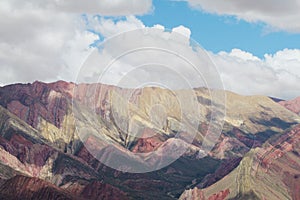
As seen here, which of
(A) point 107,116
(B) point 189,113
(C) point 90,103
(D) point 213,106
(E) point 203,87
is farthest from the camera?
(A) point 107,116

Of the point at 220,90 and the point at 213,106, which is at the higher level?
the point at 213,106

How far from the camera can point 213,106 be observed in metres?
115

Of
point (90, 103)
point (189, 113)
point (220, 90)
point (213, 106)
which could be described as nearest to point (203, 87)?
point (220, 90)

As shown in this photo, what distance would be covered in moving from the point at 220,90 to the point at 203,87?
2743 millimetres

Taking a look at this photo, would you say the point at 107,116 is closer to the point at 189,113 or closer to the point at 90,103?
the point at 90,103

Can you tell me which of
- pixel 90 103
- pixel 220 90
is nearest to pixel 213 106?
pixel 220 90

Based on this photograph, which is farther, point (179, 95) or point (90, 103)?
point (90, 103)

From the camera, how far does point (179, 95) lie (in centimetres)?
12000

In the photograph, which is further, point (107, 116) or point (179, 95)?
point (107, 116)

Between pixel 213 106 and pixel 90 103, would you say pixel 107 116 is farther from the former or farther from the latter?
pixel 213 106

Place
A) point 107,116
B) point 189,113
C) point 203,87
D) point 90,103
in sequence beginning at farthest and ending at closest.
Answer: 1. point 107,116
2. point 90,103
3. point 189,113
4. point 203,87

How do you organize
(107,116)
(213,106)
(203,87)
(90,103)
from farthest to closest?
(107,116)
(90,103)
(213,106)
(203,87)

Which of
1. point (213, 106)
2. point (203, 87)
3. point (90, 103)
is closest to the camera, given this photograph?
point (203, 87)

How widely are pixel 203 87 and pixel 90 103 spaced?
210ft
